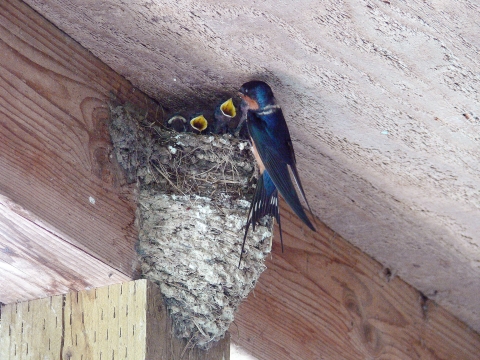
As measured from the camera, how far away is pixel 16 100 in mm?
1689

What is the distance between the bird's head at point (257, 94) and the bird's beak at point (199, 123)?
0.25m

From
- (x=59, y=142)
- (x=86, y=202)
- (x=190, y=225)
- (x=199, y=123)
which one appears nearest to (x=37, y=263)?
(x=86, y=202)

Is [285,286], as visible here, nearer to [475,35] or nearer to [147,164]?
[147,164]

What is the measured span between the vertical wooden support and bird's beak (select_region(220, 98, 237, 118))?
26.1 inches

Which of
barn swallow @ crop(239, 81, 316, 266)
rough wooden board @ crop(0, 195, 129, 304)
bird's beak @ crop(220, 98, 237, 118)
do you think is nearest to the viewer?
rough wooden board @ crop(0, 195, 129, 304)

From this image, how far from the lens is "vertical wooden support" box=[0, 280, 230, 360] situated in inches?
69.3

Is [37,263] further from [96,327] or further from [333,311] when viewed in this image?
[333,311]

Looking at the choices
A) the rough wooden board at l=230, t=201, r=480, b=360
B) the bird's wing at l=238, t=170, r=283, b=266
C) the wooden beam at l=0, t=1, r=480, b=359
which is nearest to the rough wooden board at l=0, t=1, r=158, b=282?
the wooden beam at l=0, t=1, r=480, b=359

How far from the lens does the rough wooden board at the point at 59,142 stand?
1.65 metres

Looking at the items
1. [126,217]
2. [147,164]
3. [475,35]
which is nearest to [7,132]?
[126,217]

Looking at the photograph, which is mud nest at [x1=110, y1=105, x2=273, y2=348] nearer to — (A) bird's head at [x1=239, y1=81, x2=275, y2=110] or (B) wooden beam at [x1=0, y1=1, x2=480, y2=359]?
(B) wooden beam at [x1=0, y1=1, x2=480, y2=359]

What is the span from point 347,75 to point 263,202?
0.47m

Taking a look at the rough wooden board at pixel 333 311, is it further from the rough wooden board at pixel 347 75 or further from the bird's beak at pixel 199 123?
the bird's beak at pixel 199 123

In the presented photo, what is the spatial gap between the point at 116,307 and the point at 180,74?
2.12 feet
